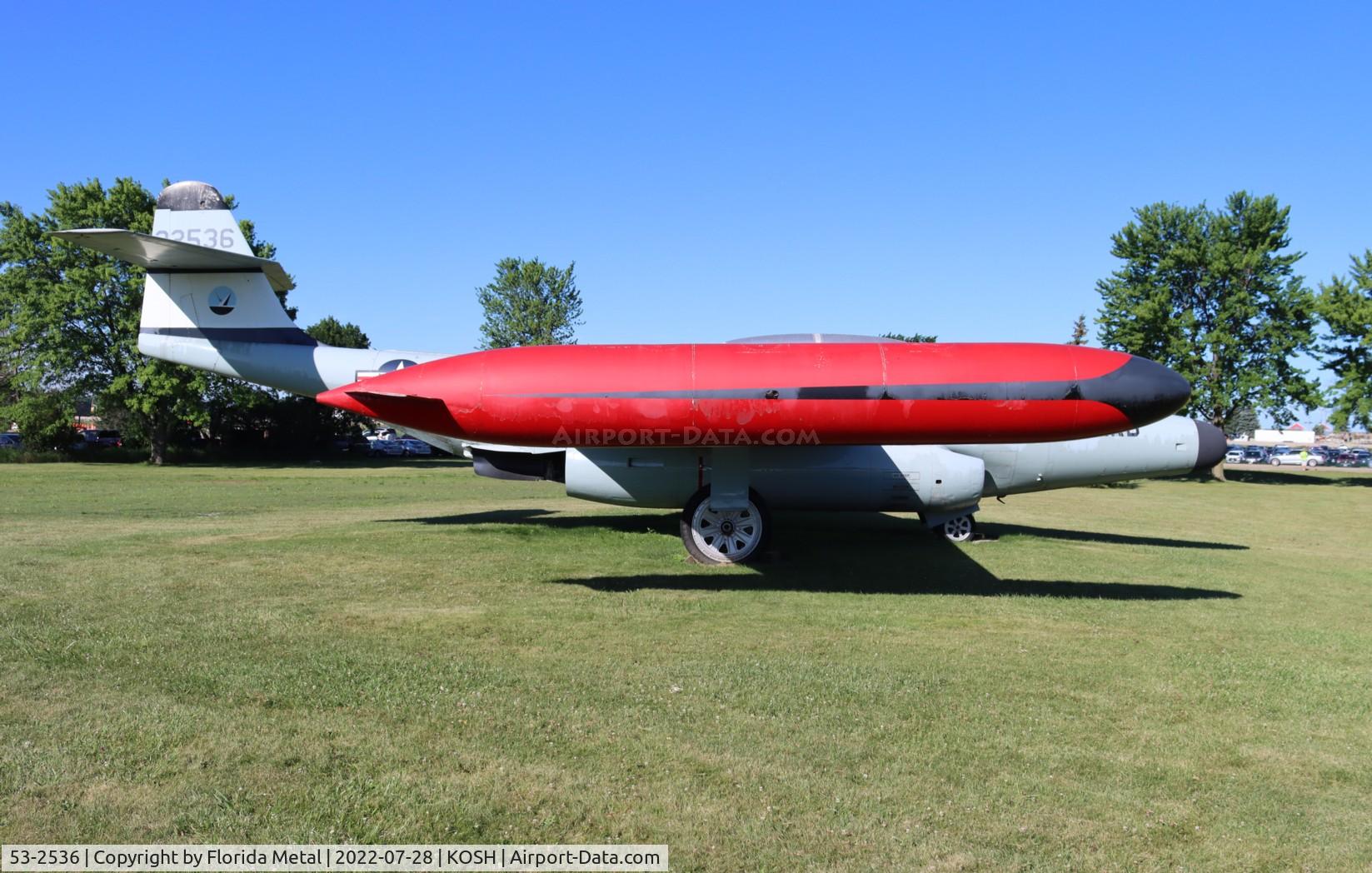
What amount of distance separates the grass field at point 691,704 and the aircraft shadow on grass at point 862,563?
0.12 metres

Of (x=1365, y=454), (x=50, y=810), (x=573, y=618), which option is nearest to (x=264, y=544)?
(x=573, y=618)

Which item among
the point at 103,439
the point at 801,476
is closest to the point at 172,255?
the point at 801,476

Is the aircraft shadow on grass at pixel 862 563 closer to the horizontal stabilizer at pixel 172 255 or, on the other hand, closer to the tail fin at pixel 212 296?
the tail fin at pixel 212 296

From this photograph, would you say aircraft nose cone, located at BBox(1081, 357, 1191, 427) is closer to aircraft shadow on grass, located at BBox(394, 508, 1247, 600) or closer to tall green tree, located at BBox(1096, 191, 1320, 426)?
aircraft shadow on grass, located at BBox(394, 508, 1247, 600)

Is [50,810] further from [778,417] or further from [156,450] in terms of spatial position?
[156,450]

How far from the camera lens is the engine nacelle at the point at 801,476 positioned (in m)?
13.2

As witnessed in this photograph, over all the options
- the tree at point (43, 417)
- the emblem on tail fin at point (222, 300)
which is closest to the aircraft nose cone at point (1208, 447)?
the emblem on tail fin at point (222, 300)

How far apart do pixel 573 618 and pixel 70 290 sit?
40884 mm

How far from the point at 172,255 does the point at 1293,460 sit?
84275 millimetres

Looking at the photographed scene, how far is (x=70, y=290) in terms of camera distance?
3856 cm

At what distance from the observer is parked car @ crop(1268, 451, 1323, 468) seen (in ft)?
231

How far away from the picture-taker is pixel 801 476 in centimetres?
1331
